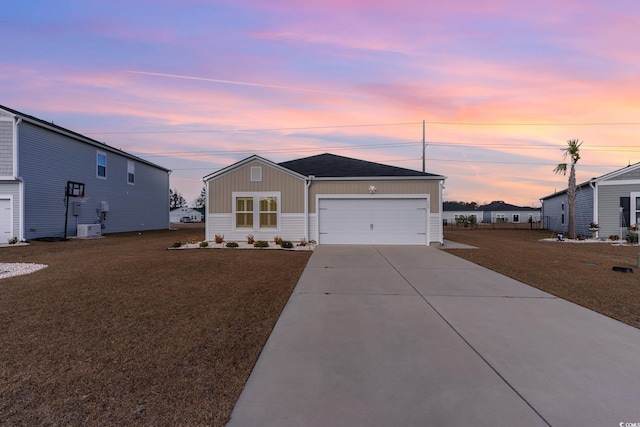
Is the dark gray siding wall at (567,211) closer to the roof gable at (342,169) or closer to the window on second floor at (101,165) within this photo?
the roof gable at (342,169)

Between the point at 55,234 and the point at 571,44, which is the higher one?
the point at 571,44

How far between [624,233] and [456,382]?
77.6 ft

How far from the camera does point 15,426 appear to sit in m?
2.35

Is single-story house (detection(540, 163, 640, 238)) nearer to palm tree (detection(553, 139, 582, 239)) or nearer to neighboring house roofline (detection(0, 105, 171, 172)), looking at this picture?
palm tree (detection(553, 139, 582, 239))

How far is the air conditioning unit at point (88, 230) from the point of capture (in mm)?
19000

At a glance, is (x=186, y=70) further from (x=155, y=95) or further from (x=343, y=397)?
(x=343, y=397)

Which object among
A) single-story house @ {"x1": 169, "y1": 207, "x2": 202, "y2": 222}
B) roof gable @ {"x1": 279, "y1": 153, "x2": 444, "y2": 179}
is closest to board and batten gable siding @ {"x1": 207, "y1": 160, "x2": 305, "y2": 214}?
roof gable @ {"x1": 279, "y1": 153, "x2": 444, "y2": 179}

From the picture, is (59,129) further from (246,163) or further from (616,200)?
(616,200)

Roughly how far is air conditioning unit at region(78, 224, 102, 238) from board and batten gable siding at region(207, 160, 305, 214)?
30.2 feet

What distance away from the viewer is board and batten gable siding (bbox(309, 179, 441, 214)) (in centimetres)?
1556

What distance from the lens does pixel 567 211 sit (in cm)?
2622

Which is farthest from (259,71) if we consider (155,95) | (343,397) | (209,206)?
(343,397)

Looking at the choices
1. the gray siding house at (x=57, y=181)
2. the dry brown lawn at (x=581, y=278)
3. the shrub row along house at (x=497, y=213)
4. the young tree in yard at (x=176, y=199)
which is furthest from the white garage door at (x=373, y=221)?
the young tree in yard at (x=176, y=199)

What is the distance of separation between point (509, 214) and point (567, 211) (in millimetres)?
33699
